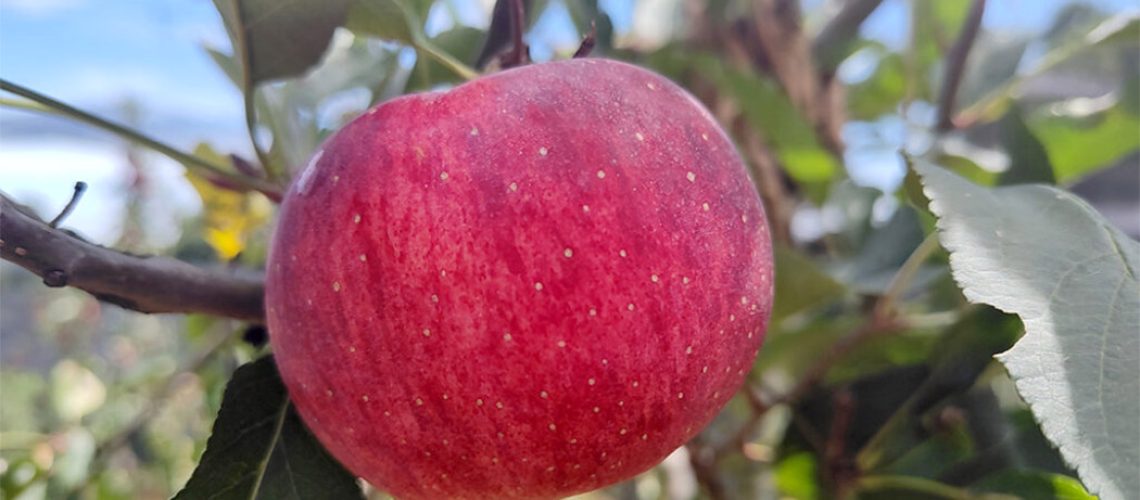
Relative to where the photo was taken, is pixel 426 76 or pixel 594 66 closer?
pixel 594 66

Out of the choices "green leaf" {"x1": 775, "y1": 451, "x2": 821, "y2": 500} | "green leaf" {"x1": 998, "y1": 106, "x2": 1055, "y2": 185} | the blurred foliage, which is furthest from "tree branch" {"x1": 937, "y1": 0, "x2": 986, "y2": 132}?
"green leaf" {"x1": 775, "y1": 451, "x2": 821, "y2": 500}

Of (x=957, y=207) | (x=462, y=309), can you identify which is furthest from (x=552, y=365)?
(x=957, y=207)

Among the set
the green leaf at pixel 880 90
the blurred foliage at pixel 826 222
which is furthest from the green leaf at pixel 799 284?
the green leaf at pixel 880 90

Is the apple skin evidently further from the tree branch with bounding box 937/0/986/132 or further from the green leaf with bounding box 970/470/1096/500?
the tree branch with bounding box 937/0/986/132

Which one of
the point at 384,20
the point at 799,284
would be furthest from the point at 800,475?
the point at 384,20

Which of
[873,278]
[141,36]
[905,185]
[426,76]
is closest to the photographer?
[905,185]

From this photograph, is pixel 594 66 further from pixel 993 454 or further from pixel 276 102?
pixel 993 454
